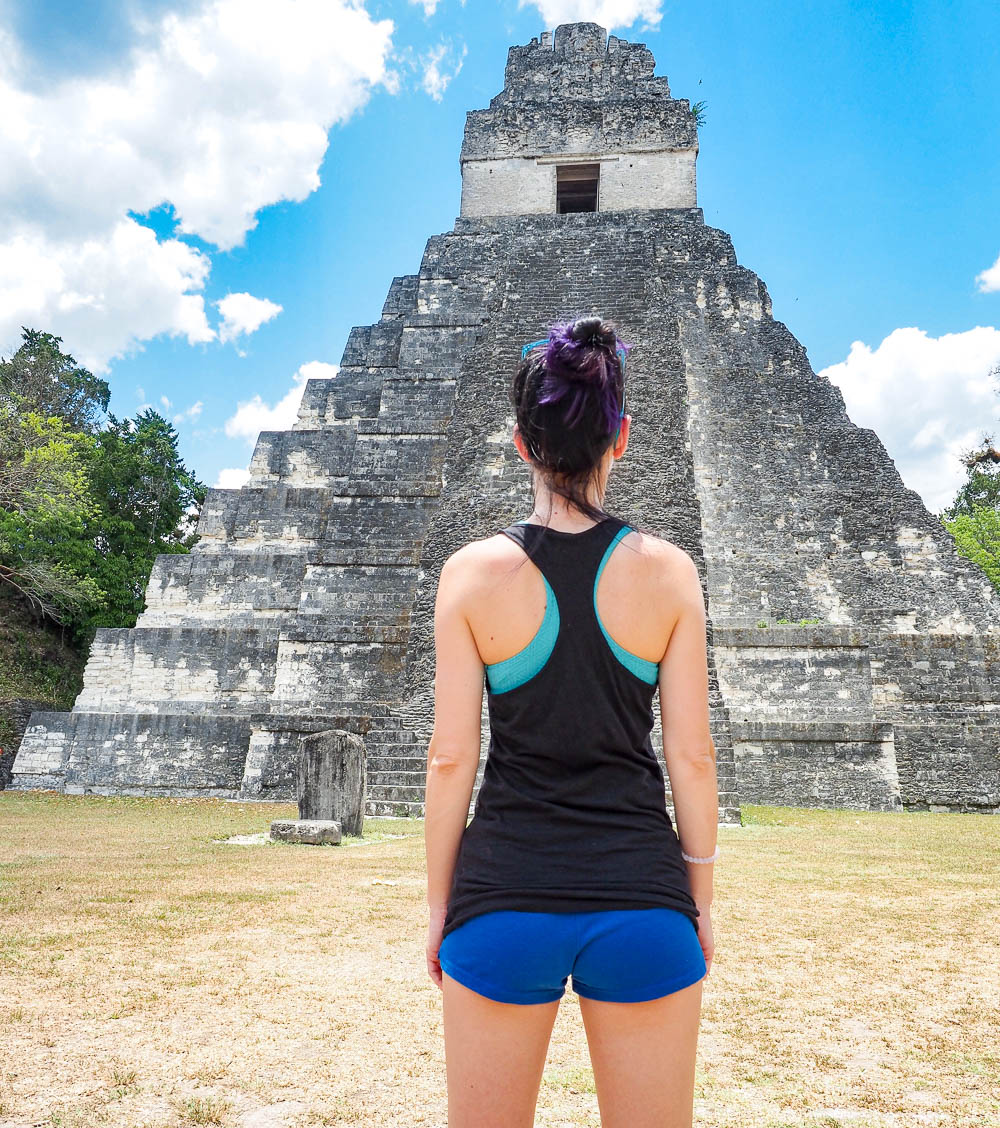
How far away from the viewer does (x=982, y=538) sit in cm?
2588

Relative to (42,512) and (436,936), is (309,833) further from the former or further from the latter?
(42,512)

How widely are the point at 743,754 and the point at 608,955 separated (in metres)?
11.0

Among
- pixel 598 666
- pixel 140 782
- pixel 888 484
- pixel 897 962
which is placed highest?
pixel 888 484

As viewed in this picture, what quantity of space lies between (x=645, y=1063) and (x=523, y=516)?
11.9m

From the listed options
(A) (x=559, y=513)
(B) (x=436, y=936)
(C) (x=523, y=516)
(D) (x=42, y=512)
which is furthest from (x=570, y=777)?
(D) (x=42, y=512)

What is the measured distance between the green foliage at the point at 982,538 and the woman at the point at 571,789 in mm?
25579

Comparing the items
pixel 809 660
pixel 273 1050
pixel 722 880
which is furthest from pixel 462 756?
pixel 809 660

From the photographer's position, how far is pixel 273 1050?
104 inches

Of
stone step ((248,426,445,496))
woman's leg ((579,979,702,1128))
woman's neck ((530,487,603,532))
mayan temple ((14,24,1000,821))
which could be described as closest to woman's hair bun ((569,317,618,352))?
woman's neck ((530,487,603,532))

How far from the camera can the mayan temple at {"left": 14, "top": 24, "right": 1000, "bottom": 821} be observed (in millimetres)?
11656

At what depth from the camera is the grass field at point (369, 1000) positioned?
2297mm

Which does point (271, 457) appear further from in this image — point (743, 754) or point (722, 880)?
point (722, 880)

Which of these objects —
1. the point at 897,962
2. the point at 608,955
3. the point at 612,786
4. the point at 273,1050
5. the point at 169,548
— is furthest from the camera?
the point at 169,548

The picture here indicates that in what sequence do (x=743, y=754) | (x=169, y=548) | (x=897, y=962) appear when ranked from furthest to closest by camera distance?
(x=169, y=548) → (x=743, y=754) → (x=897, y=962)
